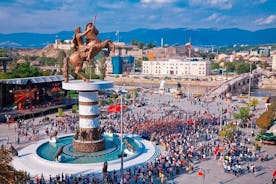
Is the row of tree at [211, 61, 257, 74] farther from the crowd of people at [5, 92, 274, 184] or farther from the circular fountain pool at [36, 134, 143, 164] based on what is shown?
the circular fountain pool at [36, 134, 143, 164]

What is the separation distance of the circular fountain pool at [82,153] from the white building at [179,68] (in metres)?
112

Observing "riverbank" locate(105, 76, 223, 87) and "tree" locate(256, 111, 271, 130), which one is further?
"riverbank" locate(105, 76, 223, 87)

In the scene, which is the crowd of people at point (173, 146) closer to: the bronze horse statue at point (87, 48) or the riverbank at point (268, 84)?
the bronze horse statue at point (87, 48)

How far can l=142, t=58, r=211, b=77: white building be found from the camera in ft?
468

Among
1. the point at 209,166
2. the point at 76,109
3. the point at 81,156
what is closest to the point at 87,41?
the point at 81,156

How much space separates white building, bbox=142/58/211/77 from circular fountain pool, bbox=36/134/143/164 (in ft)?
367

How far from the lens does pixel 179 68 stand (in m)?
149

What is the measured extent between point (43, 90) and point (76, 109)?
8391 millimetres

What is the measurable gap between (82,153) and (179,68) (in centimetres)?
12217

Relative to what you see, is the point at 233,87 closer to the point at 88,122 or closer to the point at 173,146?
the point at 173,146

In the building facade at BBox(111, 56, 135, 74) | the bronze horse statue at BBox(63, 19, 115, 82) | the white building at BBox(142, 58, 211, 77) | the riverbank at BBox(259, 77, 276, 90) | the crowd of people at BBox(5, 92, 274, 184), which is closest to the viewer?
the crowd of people at BBox(5, 92, 274, 184)

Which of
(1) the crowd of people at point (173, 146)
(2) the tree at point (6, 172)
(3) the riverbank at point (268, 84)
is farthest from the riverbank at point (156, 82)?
(2) the tree at point (6, 172)

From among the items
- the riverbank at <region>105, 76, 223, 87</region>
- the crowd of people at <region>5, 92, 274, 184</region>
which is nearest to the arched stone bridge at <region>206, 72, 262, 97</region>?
the riverbank at <region>105, 76, 223, 87</region>

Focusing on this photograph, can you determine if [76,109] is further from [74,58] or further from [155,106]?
[74,58]
